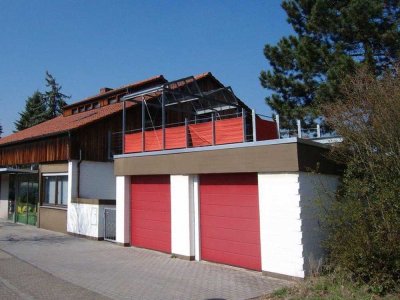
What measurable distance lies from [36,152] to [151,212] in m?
9.77

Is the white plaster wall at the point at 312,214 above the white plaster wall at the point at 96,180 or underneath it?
underneath

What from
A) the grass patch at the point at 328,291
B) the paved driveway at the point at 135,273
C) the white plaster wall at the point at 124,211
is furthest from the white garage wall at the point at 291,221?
the white plaster wall at the point at 124,211

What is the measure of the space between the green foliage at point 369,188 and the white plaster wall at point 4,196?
70.6ft

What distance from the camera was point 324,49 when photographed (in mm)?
19812

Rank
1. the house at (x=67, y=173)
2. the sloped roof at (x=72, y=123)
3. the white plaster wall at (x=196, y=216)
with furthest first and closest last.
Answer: the sloped roof at (x=72, y=123) → the house at (x=67, y=173) → the white plaster wall at (x=196, y=216)

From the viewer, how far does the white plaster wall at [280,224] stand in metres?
9.18

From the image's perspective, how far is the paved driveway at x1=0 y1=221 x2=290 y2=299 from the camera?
8344 mm

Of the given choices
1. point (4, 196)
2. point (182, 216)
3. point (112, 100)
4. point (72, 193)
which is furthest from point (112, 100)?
point (182, 216)

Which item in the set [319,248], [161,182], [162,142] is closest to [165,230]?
[161,182]

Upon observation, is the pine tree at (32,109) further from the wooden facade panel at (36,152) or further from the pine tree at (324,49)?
the pine tree at (324,49)

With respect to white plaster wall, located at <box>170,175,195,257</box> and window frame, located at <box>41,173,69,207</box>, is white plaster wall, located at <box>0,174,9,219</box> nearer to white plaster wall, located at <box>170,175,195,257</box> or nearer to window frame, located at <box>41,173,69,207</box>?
window frame, located at <box>41,173,69,207</box>

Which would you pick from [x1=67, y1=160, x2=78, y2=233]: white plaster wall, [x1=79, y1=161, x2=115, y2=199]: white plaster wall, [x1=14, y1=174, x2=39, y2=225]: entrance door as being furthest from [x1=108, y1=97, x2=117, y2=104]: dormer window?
[x1=67, y1=160, x2=78, y2=233]: white plaster wall

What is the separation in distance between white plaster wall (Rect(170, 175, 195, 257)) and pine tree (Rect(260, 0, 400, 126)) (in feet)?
22.8

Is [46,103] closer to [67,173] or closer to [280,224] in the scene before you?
[67,173]
